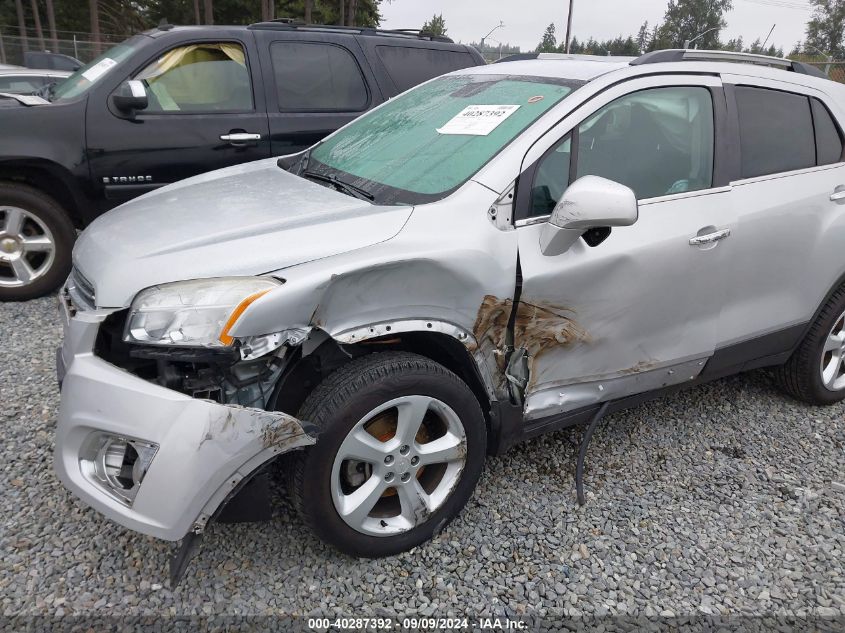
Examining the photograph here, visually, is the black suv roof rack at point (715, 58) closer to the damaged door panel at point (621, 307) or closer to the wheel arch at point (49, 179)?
the damaged door panel at point (621, 307)

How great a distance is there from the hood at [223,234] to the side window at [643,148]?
609mm

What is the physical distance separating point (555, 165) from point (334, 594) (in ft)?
5.75

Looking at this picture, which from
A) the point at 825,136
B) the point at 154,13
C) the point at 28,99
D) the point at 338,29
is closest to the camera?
the point at 825,136

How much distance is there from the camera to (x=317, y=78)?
4.96 meters

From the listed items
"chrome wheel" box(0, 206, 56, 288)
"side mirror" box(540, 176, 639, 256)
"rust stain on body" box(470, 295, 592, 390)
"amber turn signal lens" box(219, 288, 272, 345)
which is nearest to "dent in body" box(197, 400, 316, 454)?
"amber turn signal lens" box(219, 288, 272, 345)

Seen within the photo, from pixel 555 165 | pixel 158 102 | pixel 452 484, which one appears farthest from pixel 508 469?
pixel 158 102

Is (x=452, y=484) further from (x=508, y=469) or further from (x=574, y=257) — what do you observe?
(x=574, y=257)

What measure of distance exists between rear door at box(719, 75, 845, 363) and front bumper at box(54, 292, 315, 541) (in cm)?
212

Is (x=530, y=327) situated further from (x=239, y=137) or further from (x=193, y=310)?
(x=239, y=137)

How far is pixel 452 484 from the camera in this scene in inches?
92.0

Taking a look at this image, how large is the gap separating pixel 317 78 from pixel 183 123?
1.12 meters

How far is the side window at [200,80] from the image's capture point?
451 cm

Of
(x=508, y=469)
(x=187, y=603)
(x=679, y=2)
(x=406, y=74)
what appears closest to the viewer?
(x=187, y=603)

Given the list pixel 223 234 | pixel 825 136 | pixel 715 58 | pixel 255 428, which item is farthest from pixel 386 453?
pixel 825 136
